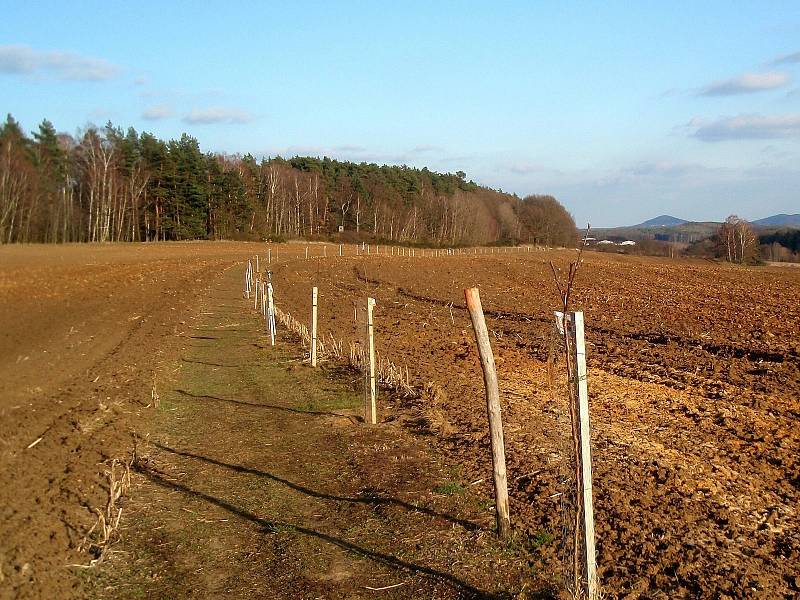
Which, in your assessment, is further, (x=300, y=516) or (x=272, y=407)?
(x=272, y=407)

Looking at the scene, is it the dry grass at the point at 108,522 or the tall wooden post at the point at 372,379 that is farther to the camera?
the tall wooden post at the point at 372,379

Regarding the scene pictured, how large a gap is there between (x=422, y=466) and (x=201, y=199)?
79311 mm

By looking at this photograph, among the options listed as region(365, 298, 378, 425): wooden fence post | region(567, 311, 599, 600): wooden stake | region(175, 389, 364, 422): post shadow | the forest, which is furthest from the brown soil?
the forest

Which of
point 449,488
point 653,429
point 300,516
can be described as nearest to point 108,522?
point 300,516

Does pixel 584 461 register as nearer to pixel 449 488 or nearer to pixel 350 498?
pixel 449 488

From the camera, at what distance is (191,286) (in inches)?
1278

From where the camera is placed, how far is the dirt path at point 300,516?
192 inches

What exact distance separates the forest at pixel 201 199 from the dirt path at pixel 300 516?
5490 centimetres

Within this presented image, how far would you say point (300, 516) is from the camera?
238 inches

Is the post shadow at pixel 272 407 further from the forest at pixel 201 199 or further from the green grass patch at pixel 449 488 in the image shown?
the forest at pixel 201 199

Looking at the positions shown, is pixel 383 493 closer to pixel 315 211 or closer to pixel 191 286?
pixel 191 286

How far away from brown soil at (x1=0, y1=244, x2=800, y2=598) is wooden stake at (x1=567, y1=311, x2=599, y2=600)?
15.7 inches

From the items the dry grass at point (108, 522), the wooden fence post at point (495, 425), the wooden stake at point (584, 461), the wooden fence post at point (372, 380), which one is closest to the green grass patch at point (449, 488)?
the wooden fence post at point (495, 425)

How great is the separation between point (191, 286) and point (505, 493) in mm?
29163
